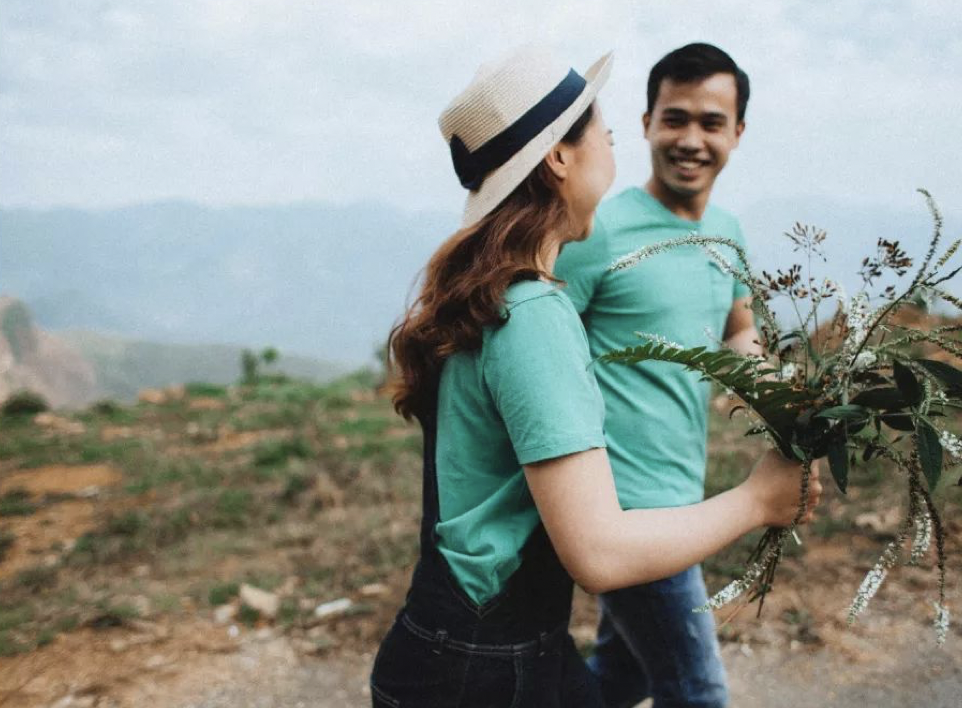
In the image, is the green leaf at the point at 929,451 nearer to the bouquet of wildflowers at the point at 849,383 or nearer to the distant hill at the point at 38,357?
the bouquet of wildflowers at the point at 849,383

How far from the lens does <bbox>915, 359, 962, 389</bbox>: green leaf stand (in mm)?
1348

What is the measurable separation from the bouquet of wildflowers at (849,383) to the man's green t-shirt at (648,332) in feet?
2.07

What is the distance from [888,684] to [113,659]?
345 centimetres

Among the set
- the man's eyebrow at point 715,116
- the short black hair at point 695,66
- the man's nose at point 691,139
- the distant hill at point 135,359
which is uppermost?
the short black hair at point 695,66

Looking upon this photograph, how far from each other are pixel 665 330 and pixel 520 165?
986 millimetres

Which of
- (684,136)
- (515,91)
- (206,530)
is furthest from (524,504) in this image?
(206,530)

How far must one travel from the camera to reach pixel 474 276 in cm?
139

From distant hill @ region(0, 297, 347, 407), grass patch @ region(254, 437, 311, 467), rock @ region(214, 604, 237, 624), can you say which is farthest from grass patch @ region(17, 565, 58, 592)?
distant hill @ region(0, 297, 347, 407)

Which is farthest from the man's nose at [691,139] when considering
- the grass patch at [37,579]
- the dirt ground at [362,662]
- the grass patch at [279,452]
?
the grass patch at [279,452]

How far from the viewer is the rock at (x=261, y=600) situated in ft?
13.7

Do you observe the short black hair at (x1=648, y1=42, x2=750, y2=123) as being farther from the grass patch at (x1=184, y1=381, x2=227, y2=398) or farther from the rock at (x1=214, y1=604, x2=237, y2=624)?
the grass patch at (x1=184, y1=381, x2=227, y2=398)

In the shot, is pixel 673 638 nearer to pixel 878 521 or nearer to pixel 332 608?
pixel 332 608

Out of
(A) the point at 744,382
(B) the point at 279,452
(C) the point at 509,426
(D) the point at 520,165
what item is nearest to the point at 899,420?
(A) the point at 744,382

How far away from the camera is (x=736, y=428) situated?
688 centimetres
